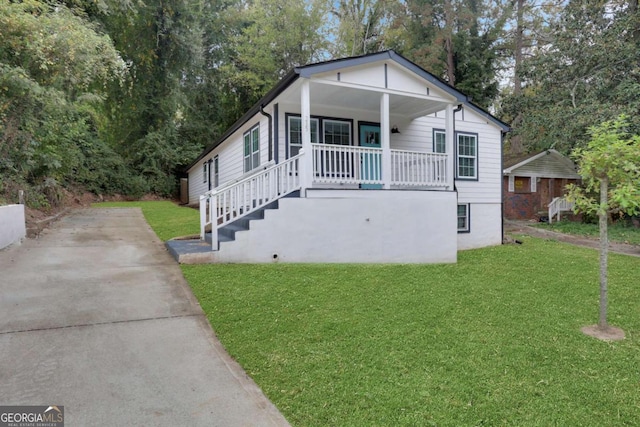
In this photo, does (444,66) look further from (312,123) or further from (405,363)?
(405,363)

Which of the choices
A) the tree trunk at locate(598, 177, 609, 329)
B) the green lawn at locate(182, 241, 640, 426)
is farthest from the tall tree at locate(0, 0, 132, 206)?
the tree trunk at locate(598, 177, 609, 329)

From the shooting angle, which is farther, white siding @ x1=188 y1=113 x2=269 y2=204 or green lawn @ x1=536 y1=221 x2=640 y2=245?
green lawn @ x1=536 y1=221 x2=640 y2=245

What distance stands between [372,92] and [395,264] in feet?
12.6

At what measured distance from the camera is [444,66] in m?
22.2

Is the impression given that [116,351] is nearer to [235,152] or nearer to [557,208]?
[235,152]

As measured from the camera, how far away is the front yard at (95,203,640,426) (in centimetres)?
249

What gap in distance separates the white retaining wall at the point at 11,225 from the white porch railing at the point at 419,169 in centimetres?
742

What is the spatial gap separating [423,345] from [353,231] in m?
3.78

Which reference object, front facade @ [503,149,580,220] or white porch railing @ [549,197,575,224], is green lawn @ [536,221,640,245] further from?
front facade @ [503,149,580,220]

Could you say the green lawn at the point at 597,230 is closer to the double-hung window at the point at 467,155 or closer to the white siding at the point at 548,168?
the white siding at the point at 548,168

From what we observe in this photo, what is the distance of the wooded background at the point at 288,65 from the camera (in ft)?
46.3

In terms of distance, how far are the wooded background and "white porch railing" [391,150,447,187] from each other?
9.01 metres

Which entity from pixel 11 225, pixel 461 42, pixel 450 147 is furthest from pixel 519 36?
pixel 11 225

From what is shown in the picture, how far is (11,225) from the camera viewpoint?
22.1 feet
